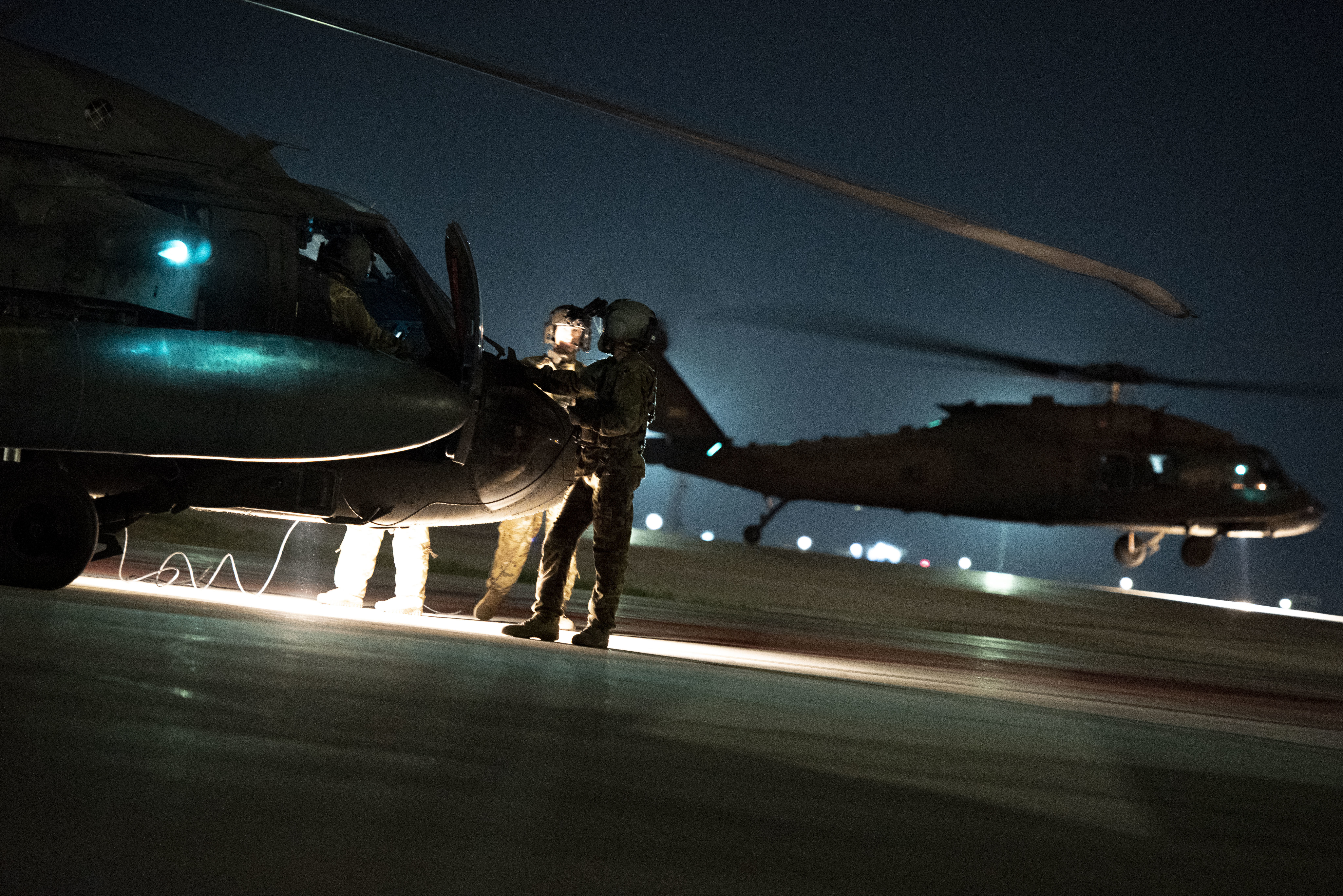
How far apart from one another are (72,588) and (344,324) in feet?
5.50

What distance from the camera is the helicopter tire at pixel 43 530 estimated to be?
4.97 meters

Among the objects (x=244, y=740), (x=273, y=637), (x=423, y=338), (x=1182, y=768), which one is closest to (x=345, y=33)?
(x=423, y=338)

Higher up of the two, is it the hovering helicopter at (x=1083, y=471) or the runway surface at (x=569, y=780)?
the hovering helicopter at (x=1083, y=471)

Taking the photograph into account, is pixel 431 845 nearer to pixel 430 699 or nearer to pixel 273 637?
pixel 430 699

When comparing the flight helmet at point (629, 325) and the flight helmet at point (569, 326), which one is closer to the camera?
the flight helmet at point (629, 325)

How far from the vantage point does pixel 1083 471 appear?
21.0 meters

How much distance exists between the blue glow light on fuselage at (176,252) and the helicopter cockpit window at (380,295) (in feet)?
1.87

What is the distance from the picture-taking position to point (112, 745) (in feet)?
5.95

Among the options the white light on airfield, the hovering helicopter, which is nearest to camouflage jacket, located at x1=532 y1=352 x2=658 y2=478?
the hovering helicopter

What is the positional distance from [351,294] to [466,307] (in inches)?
22.1

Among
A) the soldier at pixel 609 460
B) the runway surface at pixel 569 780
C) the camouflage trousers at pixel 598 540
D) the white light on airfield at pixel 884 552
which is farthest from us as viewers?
the white light on airfield at pixel 884 552

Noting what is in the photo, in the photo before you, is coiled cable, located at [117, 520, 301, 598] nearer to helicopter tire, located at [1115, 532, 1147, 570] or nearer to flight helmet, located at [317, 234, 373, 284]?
flight helmet, located at [317, 234, 373, 284]

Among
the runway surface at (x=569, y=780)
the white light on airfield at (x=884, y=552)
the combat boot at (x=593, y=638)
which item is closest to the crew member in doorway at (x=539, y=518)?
the combat boot at (x=593, y=638)

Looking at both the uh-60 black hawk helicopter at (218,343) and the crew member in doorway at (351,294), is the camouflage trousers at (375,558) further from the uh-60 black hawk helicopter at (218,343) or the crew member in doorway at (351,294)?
the crew member in doorway at (351,294)
